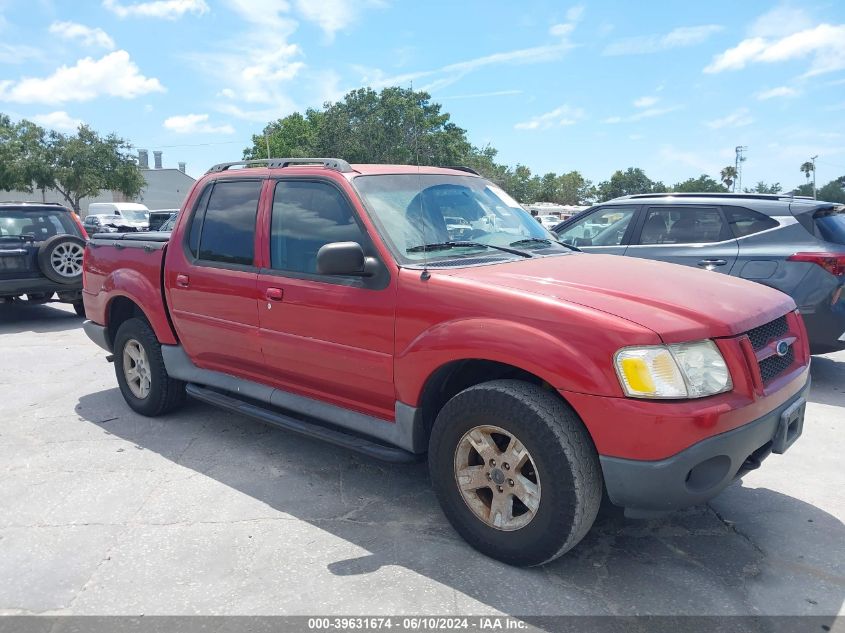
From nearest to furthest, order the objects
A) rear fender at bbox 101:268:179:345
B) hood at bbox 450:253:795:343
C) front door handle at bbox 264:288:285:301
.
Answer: hood at bbox 450:253:795:343
front door handle at bbox 264:288:285:301
rear fender at bbox 101:268:179:345

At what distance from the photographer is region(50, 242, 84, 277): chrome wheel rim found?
934cm

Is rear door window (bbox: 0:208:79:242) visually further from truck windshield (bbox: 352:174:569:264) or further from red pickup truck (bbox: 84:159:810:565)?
truck windshield (bbox: 352:174:569:264)

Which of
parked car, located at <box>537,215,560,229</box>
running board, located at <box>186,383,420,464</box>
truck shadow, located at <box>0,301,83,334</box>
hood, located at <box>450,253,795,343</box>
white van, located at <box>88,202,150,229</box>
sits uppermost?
white van, located at <box>88,202,150,229</box>

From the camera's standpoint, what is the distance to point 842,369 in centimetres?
666

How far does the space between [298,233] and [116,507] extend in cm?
186

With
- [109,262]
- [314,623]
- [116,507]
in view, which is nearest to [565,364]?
[314,623]

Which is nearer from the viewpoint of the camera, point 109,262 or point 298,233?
point 298,233

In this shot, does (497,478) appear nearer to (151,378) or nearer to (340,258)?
(340,258)

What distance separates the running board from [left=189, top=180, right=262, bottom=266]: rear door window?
932mm

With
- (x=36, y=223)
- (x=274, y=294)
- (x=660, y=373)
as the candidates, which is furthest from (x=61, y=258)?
(x=660, y=373)

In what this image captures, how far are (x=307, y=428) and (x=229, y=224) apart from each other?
1506 mm

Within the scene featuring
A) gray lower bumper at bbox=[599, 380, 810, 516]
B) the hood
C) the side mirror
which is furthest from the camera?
the side mirror

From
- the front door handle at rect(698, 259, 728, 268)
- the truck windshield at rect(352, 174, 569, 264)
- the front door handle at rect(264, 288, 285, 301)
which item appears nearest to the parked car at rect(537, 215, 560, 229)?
the truck windshield at rect(352, 174, 569, 264)

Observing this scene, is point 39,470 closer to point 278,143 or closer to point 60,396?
point 60,396
